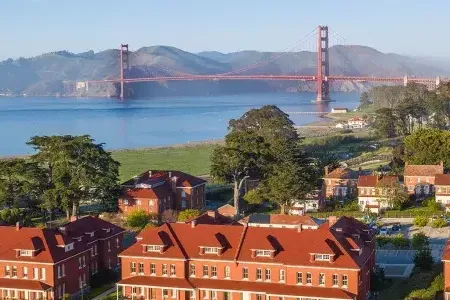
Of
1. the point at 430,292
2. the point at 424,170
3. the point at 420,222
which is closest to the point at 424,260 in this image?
the point at 430,292

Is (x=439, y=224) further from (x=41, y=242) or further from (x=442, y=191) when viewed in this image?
(x=41, y=242)

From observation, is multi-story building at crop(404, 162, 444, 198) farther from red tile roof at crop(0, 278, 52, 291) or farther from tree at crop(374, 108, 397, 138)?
red tile roof at crop(0, 278, 52, 291)

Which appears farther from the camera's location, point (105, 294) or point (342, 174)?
point (342, 174)

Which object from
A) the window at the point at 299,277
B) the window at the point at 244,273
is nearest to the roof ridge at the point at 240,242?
the window at the point at 244,273

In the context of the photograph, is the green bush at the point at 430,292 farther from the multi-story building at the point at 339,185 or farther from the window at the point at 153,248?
the multi-story building at the point at 339,185

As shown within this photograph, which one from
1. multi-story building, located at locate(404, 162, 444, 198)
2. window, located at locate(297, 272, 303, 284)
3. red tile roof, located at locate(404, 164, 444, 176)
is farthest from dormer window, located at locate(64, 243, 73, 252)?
red tile roof, located at locate(404, 164, 444, 176)

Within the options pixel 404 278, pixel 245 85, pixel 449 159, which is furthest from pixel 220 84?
pixel 404 278

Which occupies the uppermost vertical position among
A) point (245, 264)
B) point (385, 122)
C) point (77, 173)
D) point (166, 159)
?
point (385, 122)
